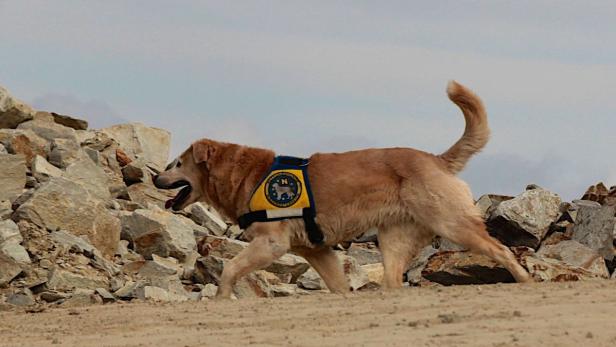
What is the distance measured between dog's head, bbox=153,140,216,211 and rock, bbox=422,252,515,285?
13.7ft

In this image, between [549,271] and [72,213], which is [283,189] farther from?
[72,213]

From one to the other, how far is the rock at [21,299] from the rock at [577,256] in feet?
26.8

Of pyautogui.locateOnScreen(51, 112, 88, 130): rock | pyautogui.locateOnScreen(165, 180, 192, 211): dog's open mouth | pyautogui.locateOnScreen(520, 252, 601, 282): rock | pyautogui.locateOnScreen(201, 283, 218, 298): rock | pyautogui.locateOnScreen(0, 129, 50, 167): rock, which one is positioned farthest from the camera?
pyautogui.locateOnScreen(51, 112, 88, 130): rock

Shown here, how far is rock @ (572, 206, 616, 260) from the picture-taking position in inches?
781

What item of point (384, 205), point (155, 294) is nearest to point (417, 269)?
point (155, 294)

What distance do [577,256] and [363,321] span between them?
34.5 ft

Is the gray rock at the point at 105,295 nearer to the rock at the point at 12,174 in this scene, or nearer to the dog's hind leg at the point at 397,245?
the rock at the point at 12,174

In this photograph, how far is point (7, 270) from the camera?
51.3ft

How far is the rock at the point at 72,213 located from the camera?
17.3 m

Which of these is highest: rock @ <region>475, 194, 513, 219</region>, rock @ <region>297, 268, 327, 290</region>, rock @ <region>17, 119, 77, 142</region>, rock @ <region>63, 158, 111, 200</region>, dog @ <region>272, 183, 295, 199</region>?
rock @ <region>17, 119, 77, 142</region>

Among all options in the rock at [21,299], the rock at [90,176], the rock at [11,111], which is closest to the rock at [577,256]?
the rock at [90,176]

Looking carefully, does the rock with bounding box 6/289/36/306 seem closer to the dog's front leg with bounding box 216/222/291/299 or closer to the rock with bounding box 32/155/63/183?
the rock with bounding box 32/155/63/183

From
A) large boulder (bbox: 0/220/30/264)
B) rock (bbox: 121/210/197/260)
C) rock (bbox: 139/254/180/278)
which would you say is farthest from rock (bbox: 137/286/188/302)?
rock (bbox: 121/210/197/260)

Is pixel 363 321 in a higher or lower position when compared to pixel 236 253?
lower
